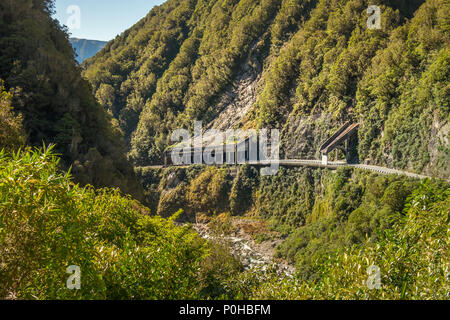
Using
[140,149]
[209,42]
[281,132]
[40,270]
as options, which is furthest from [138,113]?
[40,270]

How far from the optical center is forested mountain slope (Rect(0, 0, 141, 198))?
22750 millimetres

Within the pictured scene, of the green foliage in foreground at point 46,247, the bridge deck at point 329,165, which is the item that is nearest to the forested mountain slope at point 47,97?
the green foliage in foreground at point 46,247

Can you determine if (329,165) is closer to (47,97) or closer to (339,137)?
(339,137)

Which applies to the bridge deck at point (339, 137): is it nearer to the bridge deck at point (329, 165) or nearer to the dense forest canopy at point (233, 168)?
the dense forest canopy at point (233, 168)

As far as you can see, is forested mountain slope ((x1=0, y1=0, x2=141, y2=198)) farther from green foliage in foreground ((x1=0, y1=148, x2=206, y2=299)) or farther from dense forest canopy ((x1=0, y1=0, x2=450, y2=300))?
green foliage in foreground ((x1=0, y1=148, x2=206, y2=299))

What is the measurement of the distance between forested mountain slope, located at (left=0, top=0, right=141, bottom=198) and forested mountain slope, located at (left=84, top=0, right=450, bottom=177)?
28.3 metres

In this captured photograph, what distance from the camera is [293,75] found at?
59.1 metres

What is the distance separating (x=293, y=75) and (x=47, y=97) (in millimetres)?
44098

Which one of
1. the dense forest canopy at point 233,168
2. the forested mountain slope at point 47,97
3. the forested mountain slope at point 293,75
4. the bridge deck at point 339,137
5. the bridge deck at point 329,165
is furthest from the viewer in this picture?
the bridge deck at point 339,137

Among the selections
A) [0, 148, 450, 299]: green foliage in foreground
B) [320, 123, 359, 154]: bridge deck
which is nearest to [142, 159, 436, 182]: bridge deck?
[320, 123, 359, 154]: bridge deck

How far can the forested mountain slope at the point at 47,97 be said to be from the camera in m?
22.8

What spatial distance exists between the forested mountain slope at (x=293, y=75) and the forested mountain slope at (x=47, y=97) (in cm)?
2834
